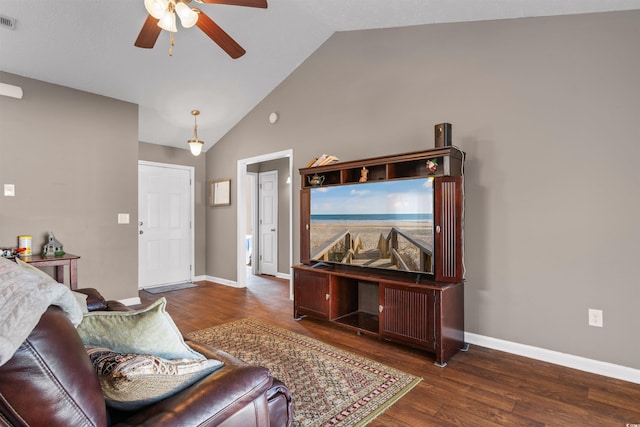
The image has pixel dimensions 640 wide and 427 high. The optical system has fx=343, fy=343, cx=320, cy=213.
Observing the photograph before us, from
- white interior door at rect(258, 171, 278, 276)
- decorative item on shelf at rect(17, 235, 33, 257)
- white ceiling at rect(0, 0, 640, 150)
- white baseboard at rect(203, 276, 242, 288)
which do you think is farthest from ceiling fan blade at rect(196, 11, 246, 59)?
white interior door at rect(258, 171, 278, 276)

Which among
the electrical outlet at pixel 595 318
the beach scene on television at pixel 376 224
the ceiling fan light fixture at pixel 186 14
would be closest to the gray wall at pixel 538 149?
the electrical outlet at pixel 595 318

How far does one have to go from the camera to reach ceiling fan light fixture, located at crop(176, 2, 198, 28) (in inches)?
83.7

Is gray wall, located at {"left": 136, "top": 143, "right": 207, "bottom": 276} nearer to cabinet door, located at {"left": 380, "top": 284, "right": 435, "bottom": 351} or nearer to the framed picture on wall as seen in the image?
the framed picture on wall

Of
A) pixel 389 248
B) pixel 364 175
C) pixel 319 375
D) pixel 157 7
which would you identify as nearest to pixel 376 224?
pixel 389 248

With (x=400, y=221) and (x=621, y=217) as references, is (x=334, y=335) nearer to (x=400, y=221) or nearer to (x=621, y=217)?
(x=400, y=221)

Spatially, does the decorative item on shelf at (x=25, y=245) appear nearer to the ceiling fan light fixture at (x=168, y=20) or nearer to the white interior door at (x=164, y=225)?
the white interior door at (x=164, y=225)

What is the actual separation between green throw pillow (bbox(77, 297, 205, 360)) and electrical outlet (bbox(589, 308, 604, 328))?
2824 millimetres

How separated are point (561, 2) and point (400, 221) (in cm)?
199

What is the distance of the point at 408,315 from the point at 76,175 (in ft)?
13.0

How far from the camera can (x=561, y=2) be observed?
2492mm

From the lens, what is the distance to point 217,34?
101 inches

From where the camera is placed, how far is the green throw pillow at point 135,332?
111 centimetres

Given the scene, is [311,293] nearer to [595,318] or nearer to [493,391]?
[493,391]

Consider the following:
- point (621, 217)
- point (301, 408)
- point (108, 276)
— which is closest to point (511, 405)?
point (301, 408)
